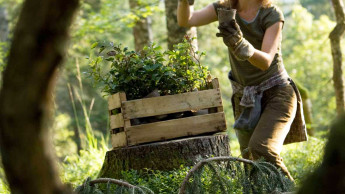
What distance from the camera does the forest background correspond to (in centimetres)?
659

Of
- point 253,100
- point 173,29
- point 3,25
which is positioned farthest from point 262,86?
point 3,25

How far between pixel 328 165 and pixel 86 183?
1.55 metres

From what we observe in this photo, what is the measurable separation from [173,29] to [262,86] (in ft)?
10.7

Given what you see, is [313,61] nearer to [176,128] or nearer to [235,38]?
[176,128]

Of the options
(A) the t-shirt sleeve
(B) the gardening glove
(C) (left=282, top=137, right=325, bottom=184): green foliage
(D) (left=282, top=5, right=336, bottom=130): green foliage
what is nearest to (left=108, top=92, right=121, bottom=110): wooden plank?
(B) the gardening glove

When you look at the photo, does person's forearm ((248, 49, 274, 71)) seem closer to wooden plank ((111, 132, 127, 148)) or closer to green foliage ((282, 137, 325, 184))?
wooden plank ((111, 132, 127, 148))

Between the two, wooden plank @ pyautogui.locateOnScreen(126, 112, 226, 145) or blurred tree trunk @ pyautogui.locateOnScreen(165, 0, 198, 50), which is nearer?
wooden plank @ pyautogui.locateOnScreen(126, 112, 226, 145)

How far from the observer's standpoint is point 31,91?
1.14m

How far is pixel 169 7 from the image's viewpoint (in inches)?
287

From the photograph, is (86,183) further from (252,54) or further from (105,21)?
(105,21)

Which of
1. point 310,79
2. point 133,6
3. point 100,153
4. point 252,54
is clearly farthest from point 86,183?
point 310,79

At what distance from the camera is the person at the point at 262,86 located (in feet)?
12.4

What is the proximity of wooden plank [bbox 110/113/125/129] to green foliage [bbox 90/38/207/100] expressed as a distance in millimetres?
174

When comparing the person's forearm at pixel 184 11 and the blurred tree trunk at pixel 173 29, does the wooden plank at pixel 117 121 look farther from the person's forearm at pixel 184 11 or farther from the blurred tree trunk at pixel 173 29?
the blurred tree trunk at pixel 173 29
